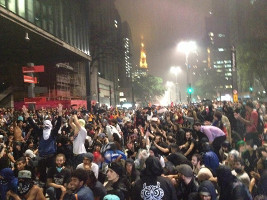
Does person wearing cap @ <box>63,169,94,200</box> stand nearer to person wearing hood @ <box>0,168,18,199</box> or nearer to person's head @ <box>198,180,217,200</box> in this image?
person's head @ <box>198,180,217,200</box>

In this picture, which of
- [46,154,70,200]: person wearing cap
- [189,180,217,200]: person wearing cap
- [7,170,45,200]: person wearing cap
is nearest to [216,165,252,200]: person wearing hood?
[189,180,217,200]: person wearing cap

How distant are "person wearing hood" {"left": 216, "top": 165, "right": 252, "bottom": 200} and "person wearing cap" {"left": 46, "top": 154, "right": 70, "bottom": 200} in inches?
111

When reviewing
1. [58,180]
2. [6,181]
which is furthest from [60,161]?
[6,181]

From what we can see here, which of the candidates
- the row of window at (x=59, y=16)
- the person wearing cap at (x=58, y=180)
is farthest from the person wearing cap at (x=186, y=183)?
the row of window at (x=59, y=16)

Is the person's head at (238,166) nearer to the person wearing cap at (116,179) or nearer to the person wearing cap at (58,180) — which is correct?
the person wearing cap at (116,179)

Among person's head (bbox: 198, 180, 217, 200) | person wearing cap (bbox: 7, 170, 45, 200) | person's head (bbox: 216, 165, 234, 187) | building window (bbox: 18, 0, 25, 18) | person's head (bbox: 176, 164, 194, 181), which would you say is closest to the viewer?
person's head (bbox: 198, 180, 217, 200)

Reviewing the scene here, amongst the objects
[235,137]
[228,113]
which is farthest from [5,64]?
[235,137]

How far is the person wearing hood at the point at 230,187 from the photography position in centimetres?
497

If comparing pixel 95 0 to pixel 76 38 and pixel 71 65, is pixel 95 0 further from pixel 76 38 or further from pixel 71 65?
pixel 76 38

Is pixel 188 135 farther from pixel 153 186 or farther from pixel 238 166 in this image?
pixel 153 186

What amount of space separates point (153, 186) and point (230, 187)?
1274mm

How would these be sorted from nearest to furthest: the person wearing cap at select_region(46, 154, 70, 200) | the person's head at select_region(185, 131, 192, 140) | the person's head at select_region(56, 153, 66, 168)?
the person wearing cap at select_region(46, 154, 70, 200), the person's head at select_region(56, 153, 66, 168), the person's head at select_region(185, 131, 192, 140)

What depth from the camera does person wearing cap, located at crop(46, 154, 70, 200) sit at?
6.23m

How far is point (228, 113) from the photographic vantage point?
49.9 ft
